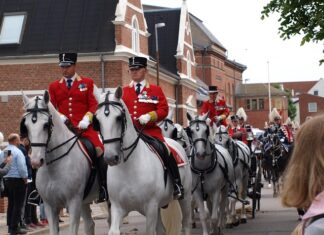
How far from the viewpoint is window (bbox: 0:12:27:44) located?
37091 mm

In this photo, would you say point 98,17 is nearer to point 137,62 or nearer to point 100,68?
point 100,68

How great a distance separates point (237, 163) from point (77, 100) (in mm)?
6715

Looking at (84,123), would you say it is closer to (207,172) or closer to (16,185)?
(207,172)

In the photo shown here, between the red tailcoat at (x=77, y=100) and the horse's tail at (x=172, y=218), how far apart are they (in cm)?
150

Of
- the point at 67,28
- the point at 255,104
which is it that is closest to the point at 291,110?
the point at 255,104

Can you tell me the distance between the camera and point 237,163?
1603cm

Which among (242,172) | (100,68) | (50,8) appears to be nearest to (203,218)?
(242,172)

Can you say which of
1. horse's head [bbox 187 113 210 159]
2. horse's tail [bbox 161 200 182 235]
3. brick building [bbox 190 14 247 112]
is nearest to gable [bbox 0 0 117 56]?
horse's head [bbox 187 113 210 159]

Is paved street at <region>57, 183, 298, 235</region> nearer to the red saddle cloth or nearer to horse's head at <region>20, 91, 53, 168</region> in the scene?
the red saddle cloth

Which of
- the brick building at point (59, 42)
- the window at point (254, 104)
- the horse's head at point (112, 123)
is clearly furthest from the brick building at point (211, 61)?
the horse's head at point (112, 123)

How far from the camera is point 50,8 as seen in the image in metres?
37.6

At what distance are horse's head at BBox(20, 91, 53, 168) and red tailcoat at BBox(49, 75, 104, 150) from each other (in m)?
1.28

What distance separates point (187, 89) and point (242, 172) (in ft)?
111

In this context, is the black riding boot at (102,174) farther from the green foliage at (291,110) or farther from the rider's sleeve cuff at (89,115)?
the green foliage at (291,110)
